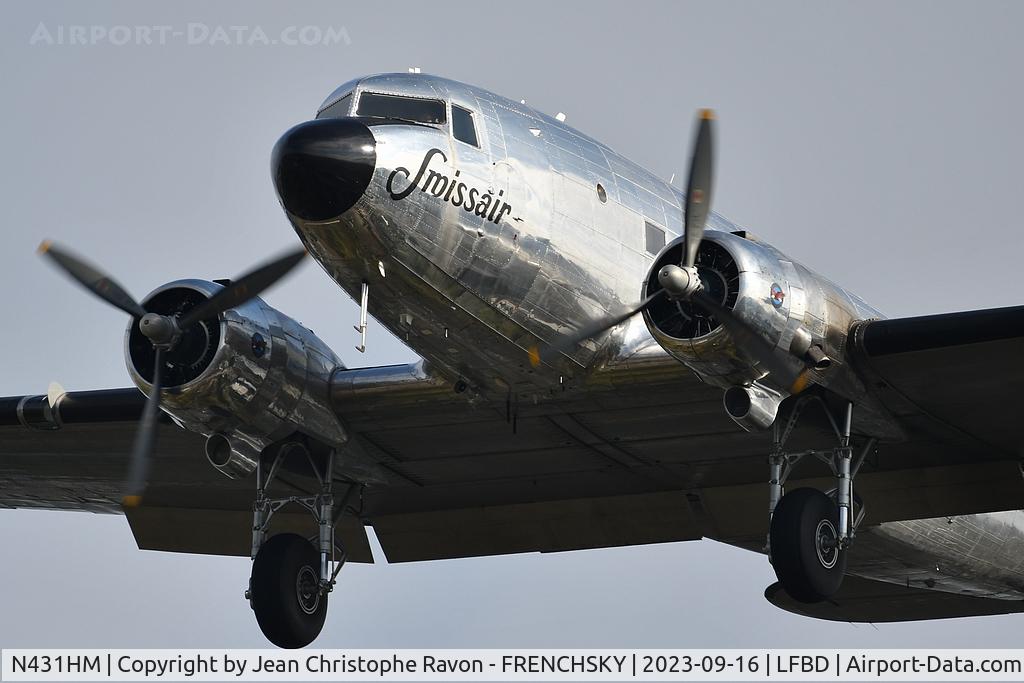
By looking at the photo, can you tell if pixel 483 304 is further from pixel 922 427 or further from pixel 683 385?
pixel 922 427

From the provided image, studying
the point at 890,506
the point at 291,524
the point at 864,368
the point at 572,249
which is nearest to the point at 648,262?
the point at 572,249

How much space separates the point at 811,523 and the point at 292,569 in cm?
537

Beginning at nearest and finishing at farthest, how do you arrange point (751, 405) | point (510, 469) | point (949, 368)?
point (751, 405) < point (949, 368) < point (510, 469)

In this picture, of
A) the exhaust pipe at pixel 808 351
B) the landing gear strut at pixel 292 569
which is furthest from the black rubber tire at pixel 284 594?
the exhaust pipe at pixel 808 351

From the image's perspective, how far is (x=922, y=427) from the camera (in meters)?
16.9

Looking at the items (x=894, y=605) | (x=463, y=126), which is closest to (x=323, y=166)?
(x=463, y=126)

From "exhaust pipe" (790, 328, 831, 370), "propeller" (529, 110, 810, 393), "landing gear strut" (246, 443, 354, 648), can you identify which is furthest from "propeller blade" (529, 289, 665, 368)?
"landing gear strut" (246, 443, 354, 648)

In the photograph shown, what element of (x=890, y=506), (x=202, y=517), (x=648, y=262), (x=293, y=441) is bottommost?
(x=202, y=517)

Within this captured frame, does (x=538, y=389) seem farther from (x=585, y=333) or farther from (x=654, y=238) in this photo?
(x=654, y=238)

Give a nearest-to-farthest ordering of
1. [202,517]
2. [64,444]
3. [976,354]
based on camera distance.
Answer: [976,354] < [64,444] < [202,517]

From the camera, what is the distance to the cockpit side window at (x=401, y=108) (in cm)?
1553

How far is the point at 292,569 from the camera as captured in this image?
17.6 m

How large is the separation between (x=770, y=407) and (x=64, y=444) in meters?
8.26

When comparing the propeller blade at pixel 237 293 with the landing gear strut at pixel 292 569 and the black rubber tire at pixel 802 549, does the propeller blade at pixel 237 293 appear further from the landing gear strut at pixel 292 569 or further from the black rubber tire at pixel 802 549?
the black rubber tire at pixel 802 549
